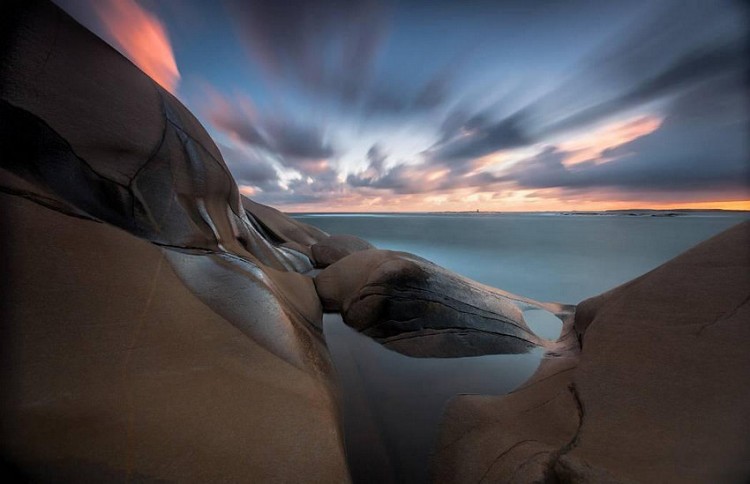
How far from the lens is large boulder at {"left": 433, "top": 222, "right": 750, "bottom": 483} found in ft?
3.91

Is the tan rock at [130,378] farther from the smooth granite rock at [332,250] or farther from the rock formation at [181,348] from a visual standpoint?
the smooth granite rock at [332,250]

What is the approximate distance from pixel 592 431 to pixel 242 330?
2410mm

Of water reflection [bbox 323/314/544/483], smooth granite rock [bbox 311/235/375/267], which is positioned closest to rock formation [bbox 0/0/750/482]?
water reflection [bbox 323/314/544/483]

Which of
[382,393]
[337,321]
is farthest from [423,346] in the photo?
[337,321]

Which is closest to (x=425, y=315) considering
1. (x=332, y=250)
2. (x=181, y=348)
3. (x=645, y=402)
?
(x=645, y=402)

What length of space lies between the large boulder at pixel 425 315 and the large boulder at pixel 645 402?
1.21 m

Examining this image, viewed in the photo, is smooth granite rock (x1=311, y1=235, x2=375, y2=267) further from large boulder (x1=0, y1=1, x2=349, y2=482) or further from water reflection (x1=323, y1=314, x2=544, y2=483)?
large boulder (x1=0, y1=1, x2=349, y2=482)

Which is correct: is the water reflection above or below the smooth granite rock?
below

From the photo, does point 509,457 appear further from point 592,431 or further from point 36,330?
point 36,330

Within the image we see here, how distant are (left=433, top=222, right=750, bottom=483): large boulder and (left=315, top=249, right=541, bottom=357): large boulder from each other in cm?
121

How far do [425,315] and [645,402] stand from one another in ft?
7.98

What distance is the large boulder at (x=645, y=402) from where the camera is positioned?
119cm

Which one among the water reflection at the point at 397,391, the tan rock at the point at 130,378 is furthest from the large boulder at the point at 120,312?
the water reflection at the point at 397,391

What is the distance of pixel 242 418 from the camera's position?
4.68 feet
